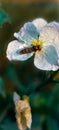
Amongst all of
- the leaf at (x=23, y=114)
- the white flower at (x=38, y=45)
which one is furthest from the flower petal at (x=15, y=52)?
the leaf at (x=23, y=114)

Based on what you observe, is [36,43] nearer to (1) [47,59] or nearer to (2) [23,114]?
(1) [47,59]

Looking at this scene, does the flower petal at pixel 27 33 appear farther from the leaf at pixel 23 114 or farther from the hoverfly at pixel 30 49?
the leaf at pixel 23 114

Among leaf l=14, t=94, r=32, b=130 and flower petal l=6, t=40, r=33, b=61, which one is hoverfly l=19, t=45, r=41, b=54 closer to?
flower petal l=6, t=40, r=33, b=61

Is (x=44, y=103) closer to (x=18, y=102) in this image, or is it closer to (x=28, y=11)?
(x=18, y=102)

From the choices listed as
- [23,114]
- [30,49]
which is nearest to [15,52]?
[30,49]

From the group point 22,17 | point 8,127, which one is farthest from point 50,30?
point 22,17

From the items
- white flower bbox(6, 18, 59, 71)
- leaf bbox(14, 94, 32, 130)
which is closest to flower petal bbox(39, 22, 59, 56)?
white flower bbox(6, 18, 59, 71)
